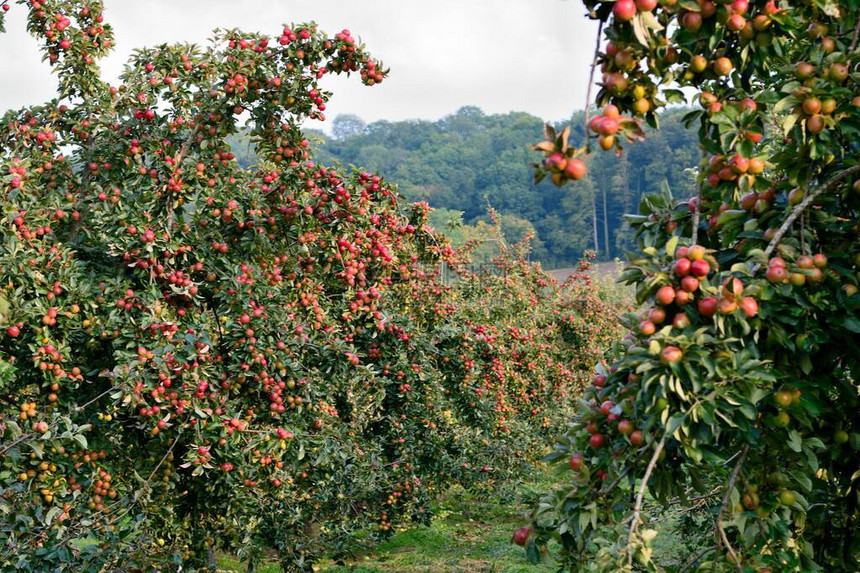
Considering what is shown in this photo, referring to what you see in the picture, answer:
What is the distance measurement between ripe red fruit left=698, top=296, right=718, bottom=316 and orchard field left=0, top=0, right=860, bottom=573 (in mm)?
11

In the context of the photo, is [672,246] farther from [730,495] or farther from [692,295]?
[730,495]

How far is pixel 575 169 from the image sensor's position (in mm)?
1640

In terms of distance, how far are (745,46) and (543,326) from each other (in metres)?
11.3

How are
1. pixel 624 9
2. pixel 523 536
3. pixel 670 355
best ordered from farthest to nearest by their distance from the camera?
pixel 523 536, pixel 670 355, pixel 624 9

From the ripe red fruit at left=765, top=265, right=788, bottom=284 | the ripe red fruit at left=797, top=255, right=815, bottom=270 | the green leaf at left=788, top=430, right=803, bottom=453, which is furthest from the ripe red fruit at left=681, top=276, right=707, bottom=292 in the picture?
the green leaf at left=788, top=430, right=803, bottom=453

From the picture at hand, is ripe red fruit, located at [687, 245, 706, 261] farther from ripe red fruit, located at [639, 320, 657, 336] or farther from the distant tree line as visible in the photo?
the distant tree line

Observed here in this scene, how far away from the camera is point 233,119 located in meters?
4.46

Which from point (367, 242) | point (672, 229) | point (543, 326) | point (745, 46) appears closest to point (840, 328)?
point (672, 229)

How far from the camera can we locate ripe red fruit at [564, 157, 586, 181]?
1.63 metres

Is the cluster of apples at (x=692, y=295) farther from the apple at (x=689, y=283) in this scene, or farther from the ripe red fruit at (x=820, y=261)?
the ripe red fruit at (x=820, y=261)

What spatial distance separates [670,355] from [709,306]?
0.59ft

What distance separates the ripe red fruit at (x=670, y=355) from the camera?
5.85ft

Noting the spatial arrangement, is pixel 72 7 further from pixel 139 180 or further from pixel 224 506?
pixel 224 506

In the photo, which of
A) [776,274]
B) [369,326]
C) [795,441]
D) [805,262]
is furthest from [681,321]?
[369,326]
